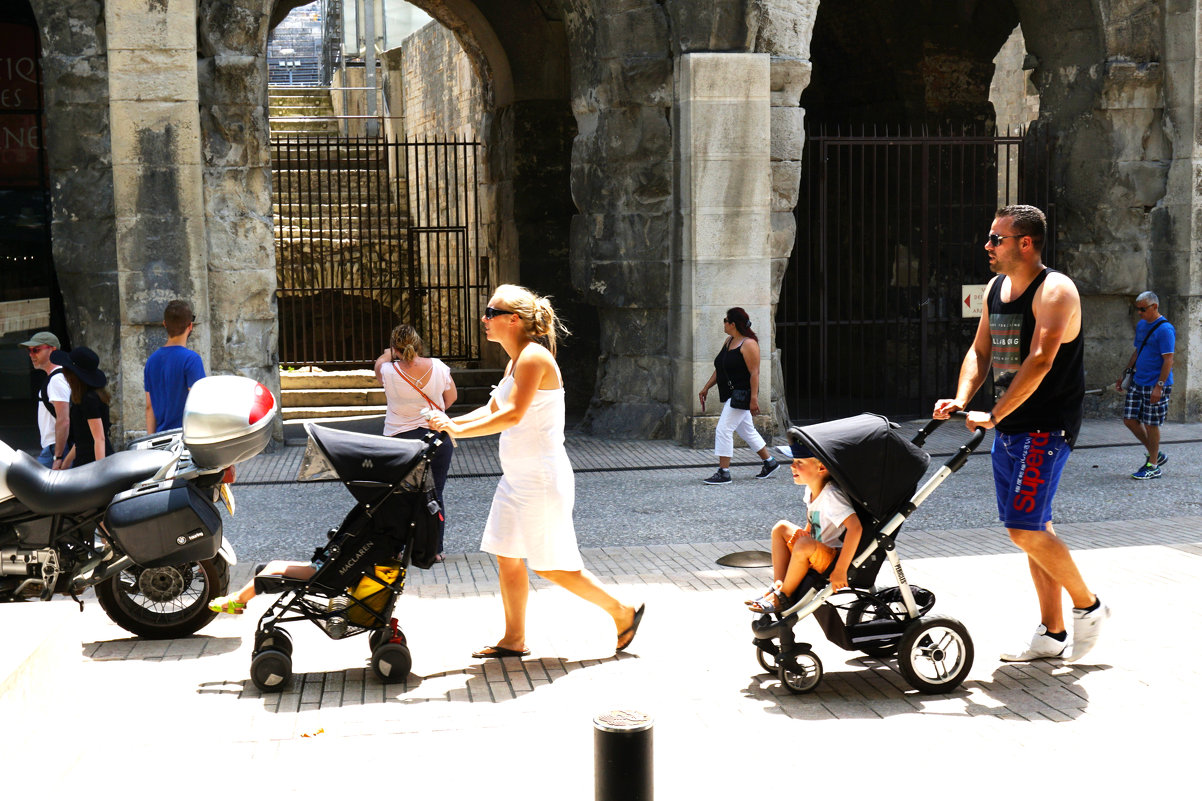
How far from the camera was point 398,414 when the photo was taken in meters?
7.45

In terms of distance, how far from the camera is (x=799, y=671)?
4754 millimetres

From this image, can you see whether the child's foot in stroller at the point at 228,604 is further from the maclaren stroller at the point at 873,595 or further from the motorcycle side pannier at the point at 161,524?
the maclaren stroller at the point at 873,595

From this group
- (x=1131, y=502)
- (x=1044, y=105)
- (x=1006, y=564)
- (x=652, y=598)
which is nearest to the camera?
(x=652, y=598)

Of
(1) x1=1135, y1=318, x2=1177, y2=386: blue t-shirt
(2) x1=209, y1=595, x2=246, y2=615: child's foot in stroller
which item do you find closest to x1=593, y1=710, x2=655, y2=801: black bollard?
(2) x1=209, y1=595, x2=246, y2=615: child's foot in stroller

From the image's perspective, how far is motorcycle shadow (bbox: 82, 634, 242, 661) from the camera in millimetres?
5458

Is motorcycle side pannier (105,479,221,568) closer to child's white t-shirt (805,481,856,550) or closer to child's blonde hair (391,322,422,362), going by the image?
child's blonde hair (391,322,422,362)

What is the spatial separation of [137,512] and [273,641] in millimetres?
792

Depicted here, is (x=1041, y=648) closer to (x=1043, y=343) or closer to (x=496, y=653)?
(x=1043, y=343)

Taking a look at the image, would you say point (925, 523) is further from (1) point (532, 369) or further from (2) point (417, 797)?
(2) point (417, 797)

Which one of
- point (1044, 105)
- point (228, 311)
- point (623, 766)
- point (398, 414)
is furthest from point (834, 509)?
point (1044, 105)

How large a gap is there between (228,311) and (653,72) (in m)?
4.18

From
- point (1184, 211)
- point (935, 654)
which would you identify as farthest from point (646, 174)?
point (935, 654)

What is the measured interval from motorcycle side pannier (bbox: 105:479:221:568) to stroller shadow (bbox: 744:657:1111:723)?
2.25m

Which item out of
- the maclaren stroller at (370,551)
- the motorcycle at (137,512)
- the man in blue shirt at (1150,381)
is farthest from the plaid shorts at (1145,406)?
the motorcycle at (137,512)
